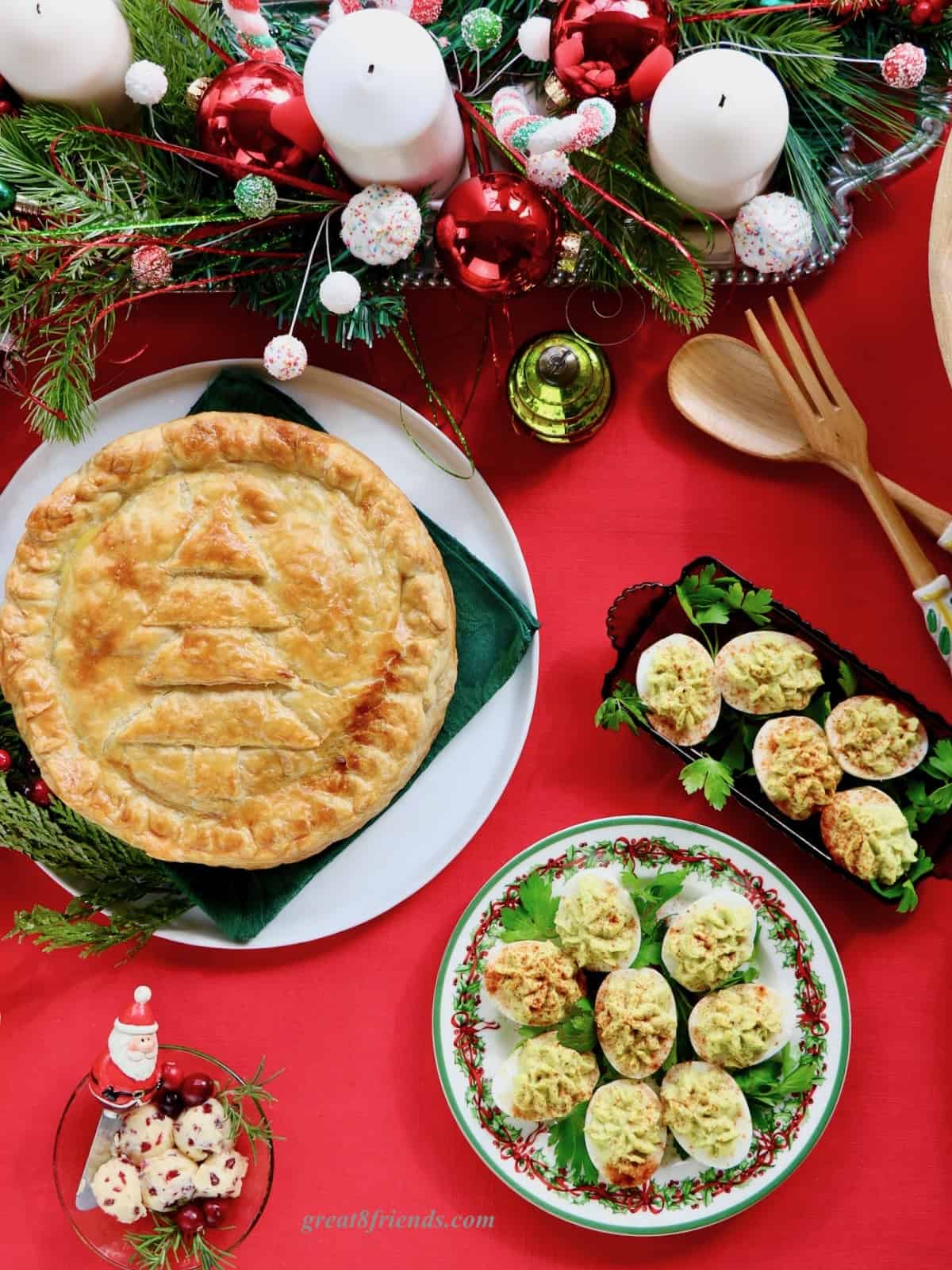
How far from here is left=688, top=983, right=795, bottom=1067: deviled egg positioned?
196 centimetres

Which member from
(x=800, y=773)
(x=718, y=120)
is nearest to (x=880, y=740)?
(x=800, y=773)

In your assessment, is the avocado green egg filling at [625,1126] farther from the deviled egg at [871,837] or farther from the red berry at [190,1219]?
the red berry at [190,1219]

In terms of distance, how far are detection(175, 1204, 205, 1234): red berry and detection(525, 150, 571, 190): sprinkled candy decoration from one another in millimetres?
1991

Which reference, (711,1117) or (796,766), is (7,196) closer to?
(796,766)

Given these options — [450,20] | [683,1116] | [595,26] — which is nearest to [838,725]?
[683,1116]

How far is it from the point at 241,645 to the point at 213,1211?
1.12 m

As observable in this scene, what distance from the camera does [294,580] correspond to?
6.33 feet

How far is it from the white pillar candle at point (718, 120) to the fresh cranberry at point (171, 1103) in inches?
76.5

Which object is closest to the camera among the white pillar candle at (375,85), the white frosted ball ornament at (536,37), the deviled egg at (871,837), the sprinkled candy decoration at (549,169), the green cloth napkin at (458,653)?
the white pillar candle at (375,85)

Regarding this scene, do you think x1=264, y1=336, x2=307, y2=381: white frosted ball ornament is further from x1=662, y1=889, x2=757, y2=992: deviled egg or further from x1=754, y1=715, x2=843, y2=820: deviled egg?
x1=662, y1=889, x2=757, y2=992: deviled egg

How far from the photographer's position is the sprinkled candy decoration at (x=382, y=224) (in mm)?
1764

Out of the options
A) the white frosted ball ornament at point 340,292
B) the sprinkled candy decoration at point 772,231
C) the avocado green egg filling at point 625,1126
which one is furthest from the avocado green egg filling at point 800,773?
the white frosted ball ornament at point 340,292

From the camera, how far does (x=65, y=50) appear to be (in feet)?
5.69

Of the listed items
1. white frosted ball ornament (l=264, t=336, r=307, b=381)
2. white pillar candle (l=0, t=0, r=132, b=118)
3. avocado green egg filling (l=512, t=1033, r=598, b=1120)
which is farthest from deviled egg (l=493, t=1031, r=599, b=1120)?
white pillar candle (l=0, t=0, r=132, b=118)
